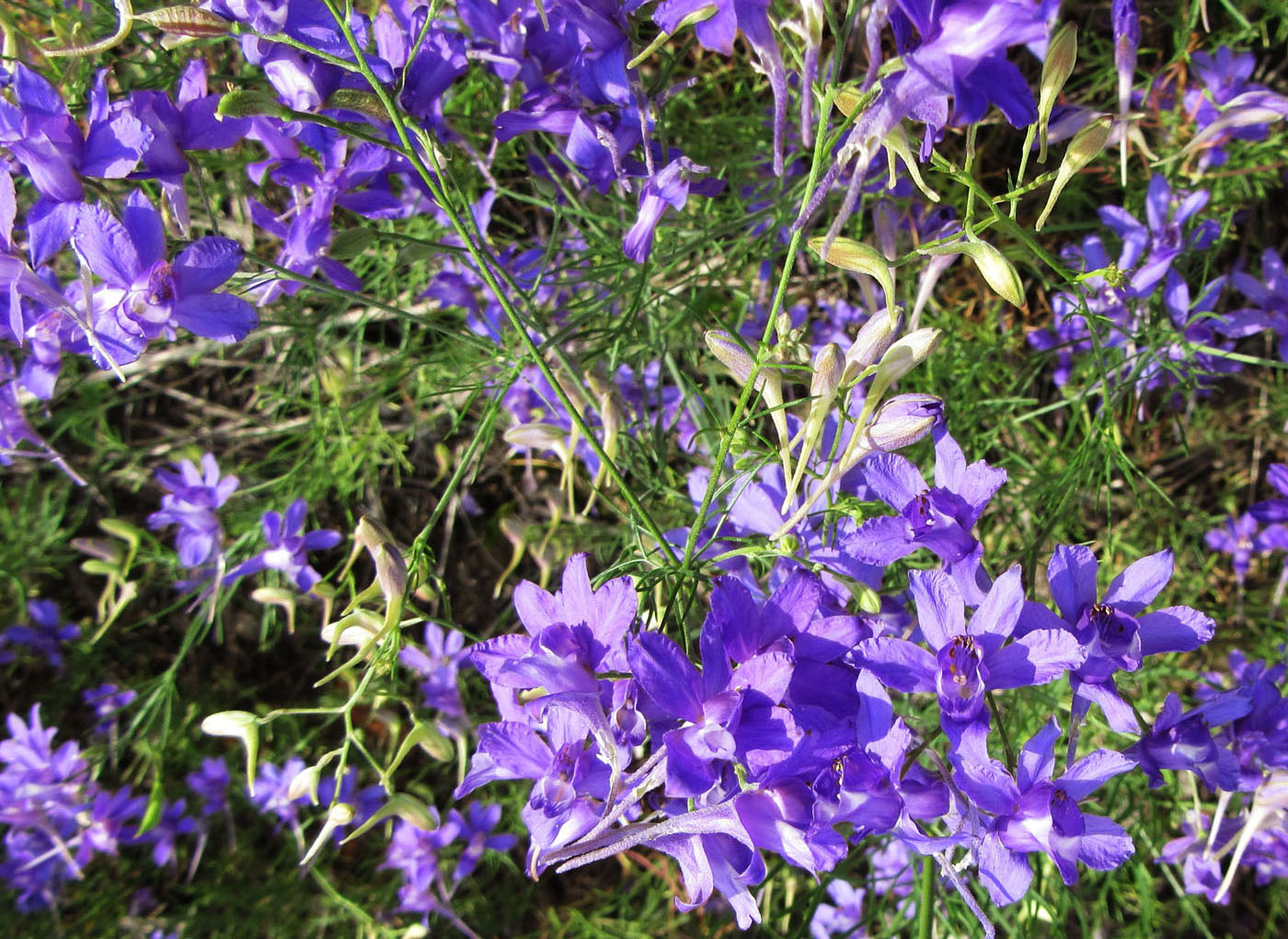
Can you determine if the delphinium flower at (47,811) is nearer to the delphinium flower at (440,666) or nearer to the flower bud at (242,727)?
the delphinium flower at (440,666)

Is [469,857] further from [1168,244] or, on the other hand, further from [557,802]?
[1168,244]

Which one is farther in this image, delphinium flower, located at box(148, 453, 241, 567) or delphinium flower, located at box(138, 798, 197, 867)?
delphinium flower, located at box(138, 798, 197, 867)

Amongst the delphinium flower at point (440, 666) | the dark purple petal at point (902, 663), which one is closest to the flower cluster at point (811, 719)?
the dark purple petal at point (902, 663)

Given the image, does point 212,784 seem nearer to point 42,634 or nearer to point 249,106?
point 42,634

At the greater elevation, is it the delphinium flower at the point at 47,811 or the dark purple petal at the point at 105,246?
the dark purple petal at the point at 105,246

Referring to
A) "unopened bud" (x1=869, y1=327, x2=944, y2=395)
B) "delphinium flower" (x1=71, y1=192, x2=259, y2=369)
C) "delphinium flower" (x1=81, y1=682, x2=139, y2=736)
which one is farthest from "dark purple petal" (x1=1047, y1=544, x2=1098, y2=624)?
"delphinium flower" (x1=81, y1=682, x2=139, y2=736)

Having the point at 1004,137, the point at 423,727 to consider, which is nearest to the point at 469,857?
the point at 423,727

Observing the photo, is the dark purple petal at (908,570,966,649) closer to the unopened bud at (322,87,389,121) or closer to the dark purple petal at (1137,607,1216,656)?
the dark purple petal at (1137,607,1216,656)
